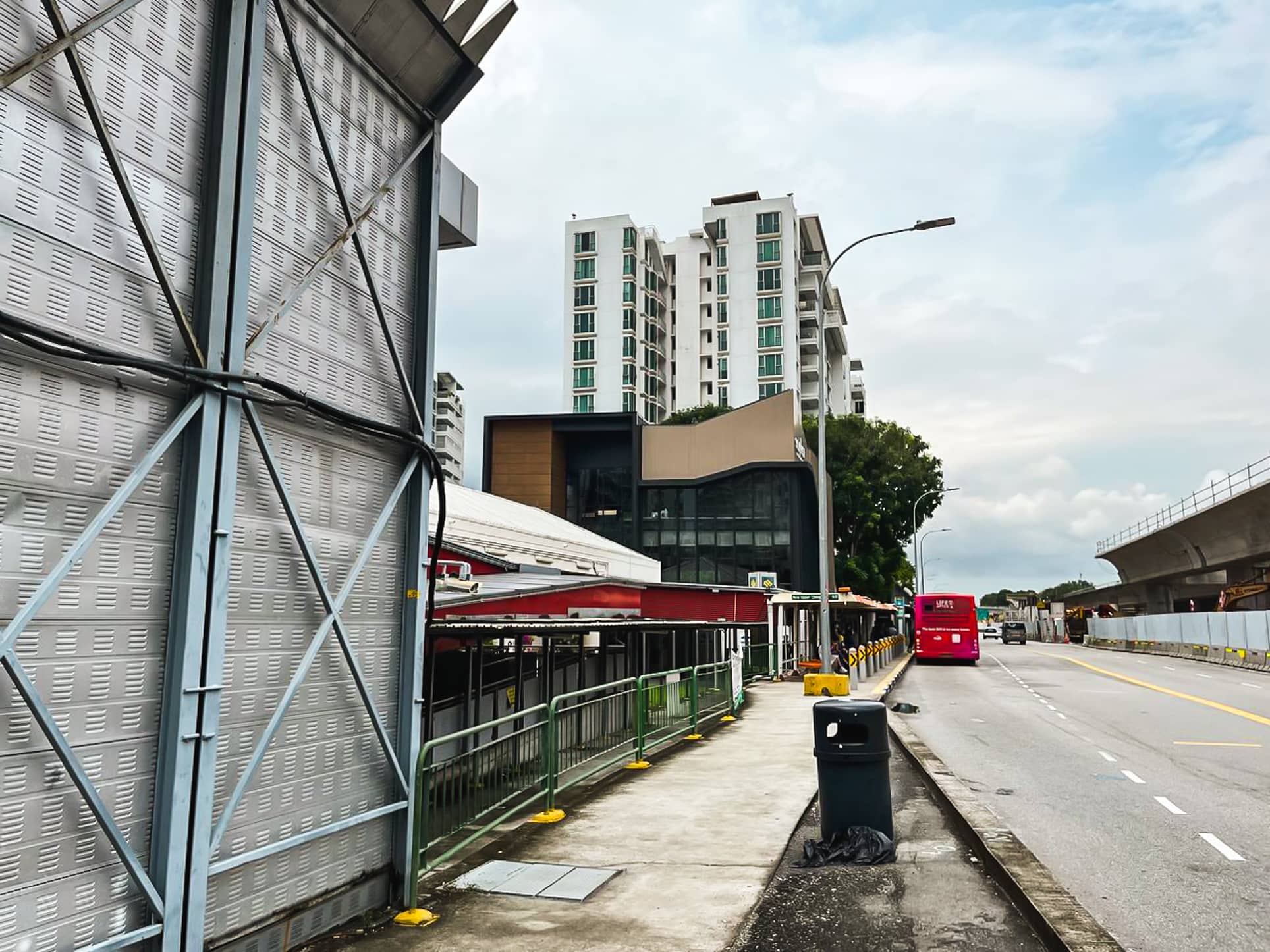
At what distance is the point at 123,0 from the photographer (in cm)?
454

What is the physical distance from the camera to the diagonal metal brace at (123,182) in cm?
421

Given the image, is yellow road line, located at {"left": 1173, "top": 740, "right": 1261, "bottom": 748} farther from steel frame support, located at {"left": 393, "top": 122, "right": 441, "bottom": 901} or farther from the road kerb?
steel frame support, located at {"left": 393, "top": 122, "right": 441, "bottom": 901}

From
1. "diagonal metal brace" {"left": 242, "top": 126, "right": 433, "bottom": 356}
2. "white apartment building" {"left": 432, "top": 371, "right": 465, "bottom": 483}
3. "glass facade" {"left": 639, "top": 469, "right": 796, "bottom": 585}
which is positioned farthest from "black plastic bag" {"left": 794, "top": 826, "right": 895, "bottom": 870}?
"white apartment building" {"left": 432, "top": 371, "right": 465, "bottom": 483}

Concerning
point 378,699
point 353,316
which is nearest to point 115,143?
point 353,316

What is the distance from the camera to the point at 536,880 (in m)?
7.29

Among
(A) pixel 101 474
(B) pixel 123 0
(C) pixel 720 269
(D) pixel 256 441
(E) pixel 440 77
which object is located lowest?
(A) pixel 101 474

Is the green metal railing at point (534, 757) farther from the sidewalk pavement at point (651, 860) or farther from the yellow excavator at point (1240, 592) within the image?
the yellow excavator at point (1240, 592)

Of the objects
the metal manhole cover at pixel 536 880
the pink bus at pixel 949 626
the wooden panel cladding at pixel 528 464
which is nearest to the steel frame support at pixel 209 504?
the metal manhole cover at pixel 536 880

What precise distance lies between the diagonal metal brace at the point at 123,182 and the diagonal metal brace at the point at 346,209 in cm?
154

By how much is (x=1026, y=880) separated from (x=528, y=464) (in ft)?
175

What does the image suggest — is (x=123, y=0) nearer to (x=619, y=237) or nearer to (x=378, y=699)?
(x=378, y=699)

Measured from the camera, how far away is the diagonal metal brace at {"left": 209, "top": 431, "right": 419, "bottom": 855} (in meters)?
5.05

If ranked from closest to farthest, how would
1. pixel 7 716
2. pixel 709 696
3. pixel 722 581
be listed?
1. pixel 7 716
2. pixel 709 696
3. pixel 722 581

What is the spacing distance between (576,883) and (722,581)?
1916 inches
